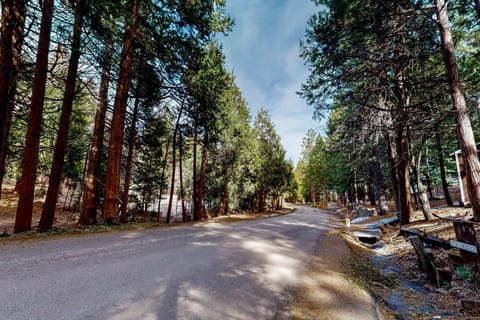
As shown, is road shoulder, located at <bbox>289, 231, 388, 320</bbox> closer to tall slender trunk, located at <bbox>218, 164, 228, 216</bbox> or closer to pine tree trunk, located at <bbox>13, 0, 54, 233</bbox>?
pine tree trunk, located at <bbox>13, 0, 54, 233</bbox>

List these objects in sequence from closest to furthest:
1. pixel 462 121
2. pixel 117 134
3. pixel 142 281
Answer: pixel 142 281, pixel 462 121, pixel 117 134

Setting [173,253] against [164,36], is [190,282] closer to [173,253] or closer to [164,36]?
[173,253]

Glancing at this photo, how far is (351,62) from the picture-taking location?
788cm

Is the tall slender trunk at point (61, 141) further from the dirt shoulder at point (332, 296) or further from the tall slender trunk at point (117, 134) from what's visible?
the dirt shoulder at point (332, 296)

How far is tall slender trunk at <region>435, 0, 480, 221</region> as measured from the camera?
16.8 feet

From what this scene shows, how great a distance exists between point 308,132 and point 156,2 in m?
46.8

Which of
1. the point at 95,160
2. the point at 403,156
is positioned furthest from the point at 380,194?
the point at 95,160

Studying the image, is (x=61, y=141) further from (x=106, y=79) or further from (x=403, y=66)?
(x=403, y=66)

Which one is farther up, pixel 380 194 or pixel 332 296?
pixel 380 194

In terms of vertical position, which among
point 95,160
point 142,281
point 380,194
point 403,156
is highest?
point 95,160

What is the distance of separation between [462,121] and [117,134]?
11285 mm

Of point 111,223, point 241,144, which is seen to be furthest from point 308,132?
point 111,223

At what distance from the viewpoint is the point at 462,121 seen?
5.46 metres

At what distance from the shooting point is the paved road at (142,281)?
2.33m
